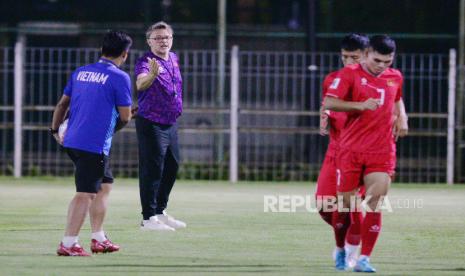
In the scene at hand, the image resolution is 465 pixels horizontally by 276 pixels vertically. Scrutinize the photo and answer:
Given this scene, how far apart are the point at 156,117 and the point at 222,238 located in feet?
4.88

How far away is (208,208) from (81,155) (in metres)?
5.50

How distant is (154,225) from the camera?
500 inches

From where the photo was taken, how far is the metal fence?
834 inches

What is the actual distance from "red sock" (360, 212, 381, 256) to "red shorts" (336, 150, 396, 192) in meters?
0.28

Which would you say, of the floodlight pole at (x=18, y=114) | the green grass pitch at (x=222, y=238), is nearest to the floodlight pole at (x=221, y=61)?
the green grass pitch at (x=222, y=238)

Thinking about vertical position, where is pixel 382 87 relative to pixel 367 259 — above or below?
above

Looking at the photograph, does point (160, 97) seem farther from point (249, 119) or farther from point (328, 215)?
point (249, 119)

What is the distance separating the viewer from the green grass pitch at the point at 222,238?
31.9 ft

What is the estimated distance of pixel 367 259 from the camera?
9.54 meters

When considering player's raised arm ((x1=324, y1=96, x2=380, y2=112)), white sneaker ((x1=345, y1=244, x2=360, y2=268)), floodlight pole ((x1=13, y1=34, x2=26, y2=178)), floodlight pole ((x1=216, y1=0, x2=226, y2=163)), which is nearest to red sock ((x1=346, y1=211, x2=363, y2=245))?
white sneaker ((x1=345, y1=244, x2=360, y2=268))

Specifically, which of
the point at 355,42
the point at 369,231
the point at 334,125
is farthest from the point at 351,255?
the point at 355,42

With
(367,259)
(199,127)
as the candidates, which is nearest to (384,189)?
(367,259)

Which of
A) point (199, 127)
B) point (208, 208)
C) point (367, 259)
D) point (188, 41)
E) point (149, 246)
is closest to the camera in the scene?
point (367, 259)

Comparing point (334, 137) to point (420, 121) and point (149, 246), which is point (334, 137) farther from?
point (420, 121)
